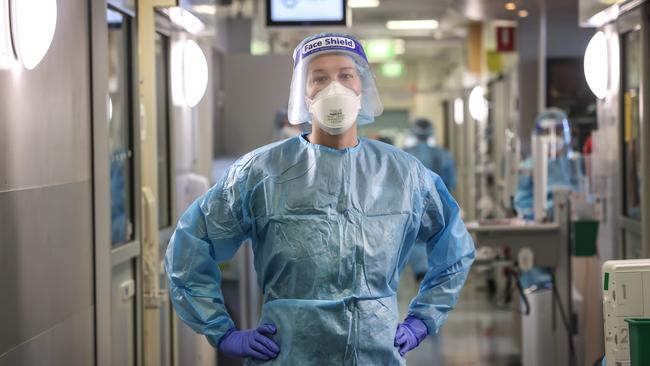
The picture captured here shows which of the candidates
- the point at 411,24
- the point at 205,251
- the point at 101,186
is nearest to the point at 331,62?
the point at 205,251

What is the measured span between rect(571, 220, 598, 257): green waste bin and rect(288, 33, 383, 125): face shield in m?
3.03

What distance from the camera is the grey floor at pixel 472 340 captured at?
6445 millimetres

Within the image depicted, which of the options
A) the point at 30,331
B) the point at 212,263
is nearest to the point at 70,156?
the point at 30,331

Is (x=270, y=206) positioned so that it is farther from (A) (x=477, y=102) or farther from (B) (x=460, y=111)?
(B) (x=460, y=111)

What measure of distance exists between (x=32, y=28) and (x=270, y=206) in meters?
0.90

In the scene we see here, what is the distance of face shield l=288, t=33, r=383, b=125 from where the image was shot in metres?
2.59

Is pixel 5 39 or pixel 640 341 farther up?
pixel 5 39

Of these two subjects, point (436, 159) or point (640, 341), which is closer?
point (640, 341)

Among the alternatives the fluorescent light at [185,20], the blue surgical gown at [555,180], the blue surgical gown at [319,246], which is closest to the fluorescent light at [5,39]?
the blue surgical gown at [319,246]

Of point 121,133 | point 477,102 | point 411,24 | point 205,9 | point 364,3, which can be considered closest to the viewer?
point 121,133

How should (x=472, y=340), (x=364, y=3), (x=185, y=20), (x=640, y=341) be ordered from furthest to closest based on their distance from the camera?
(x=364, y=3) < (x=472, y=340) < (x=185, y=20) < (x=640, y=341)

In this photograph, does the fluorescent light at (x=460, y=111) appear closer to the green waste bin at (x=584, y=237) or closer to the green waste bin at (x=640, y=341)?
the green waste bin at (x=584, y=237)

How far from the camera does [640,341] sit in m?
2.45

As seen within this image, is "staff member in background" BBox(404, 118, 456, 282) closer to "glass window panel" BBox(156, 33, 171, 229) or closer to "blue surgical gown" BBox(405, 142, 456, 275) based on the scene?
"blue surgical gown" BBox(405, 142, 456, 275)
